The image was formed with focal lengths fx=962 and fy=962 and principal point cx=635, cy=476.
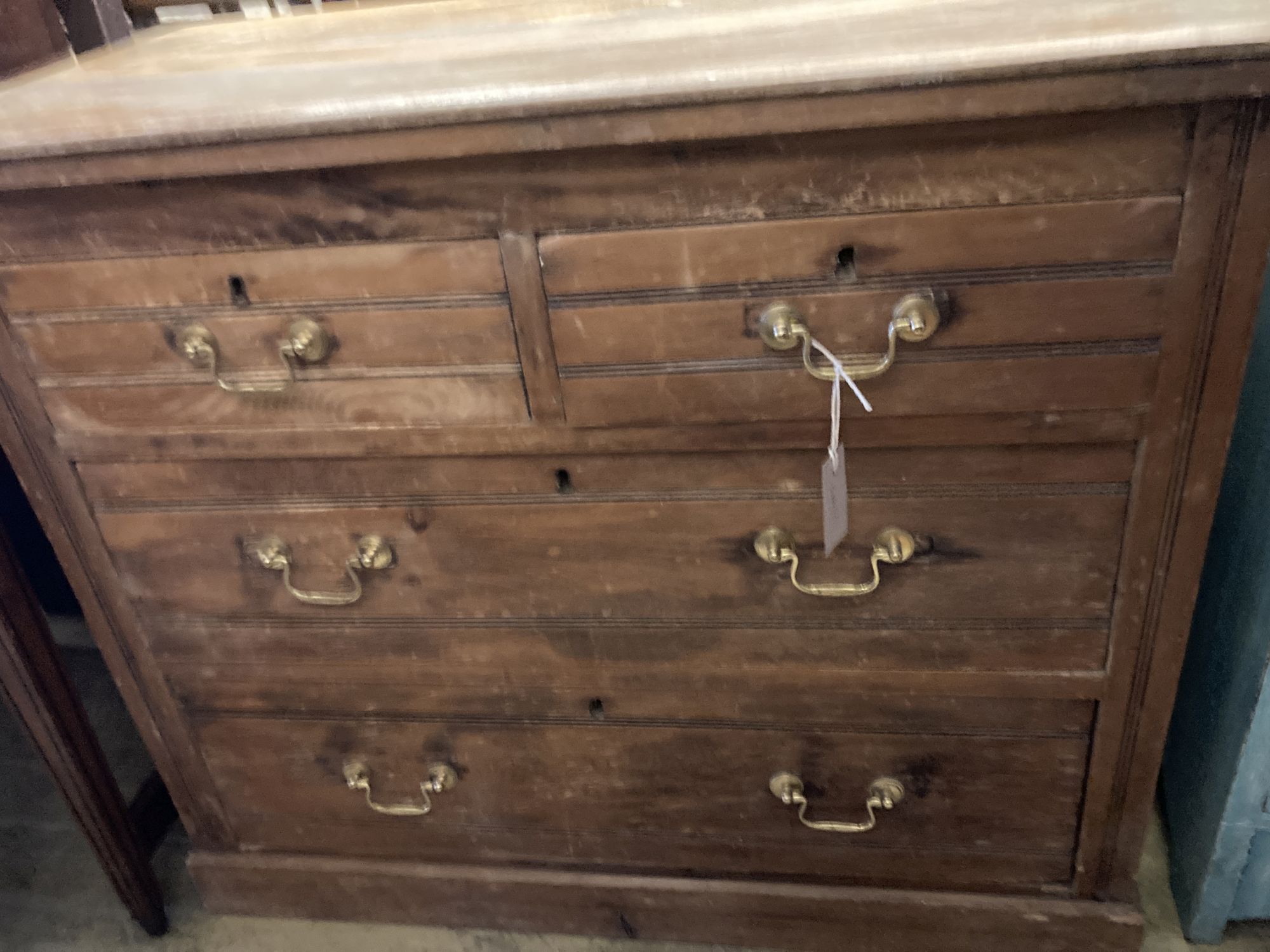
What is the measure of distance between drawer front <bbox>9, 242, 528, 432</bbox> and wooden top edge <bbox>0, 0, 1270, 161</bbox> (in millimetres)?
112

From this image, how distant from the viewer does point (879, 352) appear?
2.50ft

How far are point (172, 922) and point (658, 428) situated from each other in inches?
38.3

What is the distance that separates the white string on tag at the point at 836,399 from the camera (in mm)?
753

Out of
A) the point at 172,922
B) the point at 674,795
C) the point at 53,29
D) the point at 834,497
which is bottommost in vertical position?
the point at 172,922

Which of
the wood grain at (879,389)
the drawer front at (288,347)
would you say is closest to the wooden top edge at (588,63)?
the drawer front at (288,347)

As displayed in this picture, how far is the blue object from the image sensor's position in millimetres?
947

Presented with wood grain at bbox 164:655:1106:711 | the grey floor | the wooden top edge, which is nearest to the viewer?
the wooden top edge

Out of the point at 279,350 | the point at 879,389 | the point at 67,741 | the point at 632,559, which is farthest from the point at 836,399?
the point at 67,741

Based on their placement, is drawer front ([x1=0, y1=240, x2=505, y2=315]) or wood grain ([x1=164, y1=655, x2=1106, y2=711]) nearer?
drawer front ([x1=0, y1=240, x2=505, y2=315])

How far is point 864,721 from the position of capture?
969 mm

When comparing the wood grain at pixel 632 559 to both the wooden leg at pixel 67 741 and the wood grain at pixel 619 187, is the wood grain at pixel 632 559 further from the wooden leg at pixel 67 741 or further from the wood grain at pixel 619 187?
the wood grain at pixel 619 187

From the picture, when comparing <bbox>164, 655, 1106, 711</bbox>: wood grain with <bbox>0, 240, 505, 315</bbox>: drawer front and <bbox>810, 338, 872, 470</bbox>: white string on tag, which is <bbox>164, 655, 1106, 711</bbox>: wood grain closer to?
<bbox>810, 338, 872, 470</bbox>: white string on tag

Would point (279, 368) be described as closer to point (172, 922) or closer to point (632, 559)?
point (632, 559)

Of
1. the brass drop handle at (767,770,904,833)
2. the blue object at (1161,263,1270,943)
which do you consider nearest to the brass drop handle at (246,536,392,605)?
the brass drop handle at (767,770,904,833)
